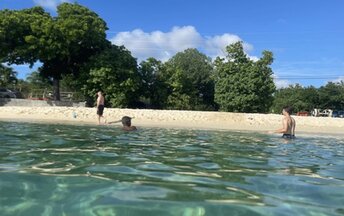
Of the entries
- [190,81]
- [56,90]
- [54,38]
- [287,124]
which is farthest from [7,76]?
[287,124]

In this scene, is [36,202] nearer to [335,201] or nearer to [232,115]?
[335,201]

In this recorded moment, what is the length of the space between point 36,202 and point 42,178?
1.25 meters

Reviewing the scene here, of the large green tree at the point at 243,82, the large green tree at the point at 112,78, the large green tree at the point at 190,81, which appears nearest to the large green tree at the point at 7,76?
the large green tree at the point at 112,78

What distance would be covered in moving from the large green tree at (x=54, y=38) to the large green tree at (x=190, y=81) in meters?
7.87

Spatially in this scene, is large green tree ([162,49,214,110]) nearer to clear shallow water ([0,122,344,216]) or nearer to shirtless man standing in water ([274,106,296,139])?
shirtless man standing in water ([274,106,296,139])

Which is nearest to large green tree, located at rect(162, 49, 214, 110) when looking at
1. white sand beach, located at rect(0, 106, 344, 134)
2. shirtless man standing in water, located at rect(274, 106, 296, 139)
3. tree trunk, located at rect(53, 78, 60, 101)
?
tree trunk, located at rect(53, 78, 60, 101)

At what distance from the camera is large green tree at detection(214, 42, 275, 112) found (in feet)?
144

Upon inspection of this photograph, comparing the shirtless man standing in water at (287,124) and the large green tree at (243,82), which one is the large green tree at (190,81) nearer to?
the large green tree at (243,82)

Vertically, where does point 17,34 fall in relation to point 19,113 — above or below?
above

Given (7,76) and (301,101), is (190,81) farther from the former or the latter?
(301,101)

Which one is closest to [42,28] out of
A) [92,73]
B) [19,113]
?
[92,73]

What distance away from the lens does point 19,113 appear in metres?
32.8

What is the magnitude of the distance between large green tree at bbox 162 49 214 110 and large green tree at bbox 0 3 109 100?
7869 millimetres

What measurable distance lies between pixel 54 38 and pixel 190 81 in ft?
53.8
